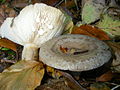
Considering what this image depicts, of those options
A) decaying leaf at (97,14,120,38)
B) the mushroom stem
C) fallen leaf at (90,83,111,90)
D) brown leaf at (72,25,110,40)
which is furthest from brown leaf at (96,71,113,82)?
the mushroom stem

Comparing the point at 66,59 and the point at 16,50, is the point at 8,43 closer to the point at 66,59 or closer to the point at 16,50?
the point at 16,50

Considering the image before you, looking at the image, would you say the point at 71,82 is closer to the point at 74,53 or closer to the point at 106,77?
the point at 74,53

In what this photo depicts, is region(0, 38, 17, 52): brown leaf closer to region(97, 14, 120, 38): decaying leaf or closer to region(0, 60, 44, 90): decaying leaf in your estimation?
region(0, 60, 44, 90): decaying leaf

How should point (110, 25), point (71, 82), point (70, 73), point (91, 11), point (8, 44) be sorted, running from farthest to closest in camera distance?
1. point (91, 11)
2. point (110, 25)
3. point (8, 44)
4. point (70, 73)
5. point (71, 82)

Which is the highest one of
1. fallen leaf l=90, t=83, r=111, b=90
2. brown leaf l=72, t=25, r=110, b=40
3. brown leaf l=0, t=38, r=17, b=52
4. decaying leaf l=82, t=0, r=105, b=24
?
decaying leaf l=82, t=0, r=105, b=24

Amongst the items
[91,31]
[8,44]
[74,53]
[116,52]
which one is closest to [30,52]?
[8,44]

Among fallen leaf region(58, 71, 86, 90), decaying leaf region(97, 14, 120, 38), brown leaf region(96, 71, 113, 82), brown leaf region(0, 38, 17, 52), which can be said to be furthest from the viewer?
decaying leaf region(97, 14, 120, 38)

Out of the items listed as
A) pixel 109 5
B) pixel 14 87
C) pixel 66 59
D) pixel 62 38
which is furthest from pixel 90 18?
pixel 14 87
